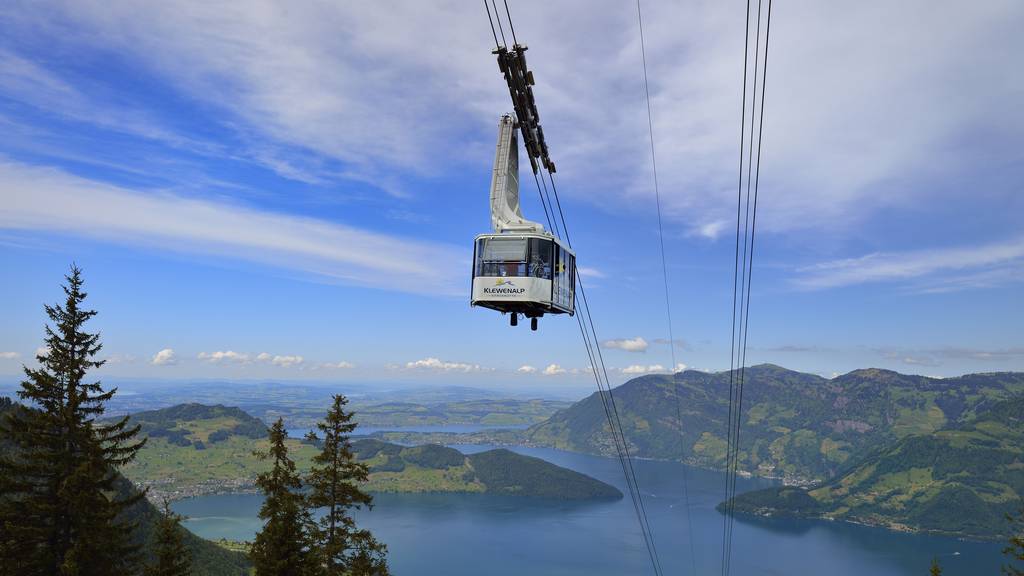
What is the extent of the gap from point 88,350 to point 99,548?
837 centimetres

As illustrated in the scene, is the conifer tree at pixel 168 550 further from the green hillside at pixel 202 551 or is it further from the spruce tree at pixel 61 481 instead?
the green hillside at pixel 202 551

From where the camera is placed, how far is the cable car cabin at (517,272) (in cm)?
2044

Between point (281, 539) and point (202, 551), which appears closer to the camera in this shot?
point (281, 539)

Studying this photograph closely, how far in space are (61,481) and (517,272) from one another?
20.8 metres

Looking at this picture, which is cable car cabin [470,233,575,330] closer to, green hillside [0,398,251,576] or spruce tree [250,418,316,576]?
spruce tree [250,418,316,576]

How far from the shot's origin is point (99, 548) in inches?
909

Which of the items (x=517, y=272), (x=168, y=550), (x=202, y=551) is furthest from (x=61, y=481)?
(x=202, y=551)

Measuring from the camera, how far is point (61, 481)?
77.0ft

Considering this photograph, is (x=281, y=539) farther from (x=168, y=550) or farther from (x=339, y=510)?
(x=168, y=550)

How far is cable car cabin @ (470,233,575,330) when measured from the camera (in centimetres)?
2044

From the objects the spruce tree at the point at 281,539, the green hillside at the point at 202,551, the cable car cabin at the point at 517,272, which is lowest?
the green hillside at the point at 202,551

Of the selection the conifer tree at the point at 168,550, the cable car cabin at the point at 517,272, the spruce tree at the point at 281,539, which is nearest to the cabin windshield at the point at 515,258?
the cable car cabin at the point at 517,272

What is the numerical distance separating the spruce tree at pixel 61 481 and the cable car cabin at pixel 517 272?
54.4 feet

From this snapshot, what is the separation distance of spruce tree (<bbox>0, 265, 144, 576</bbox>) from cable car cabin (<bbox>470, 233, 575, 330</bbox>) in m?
16.6
